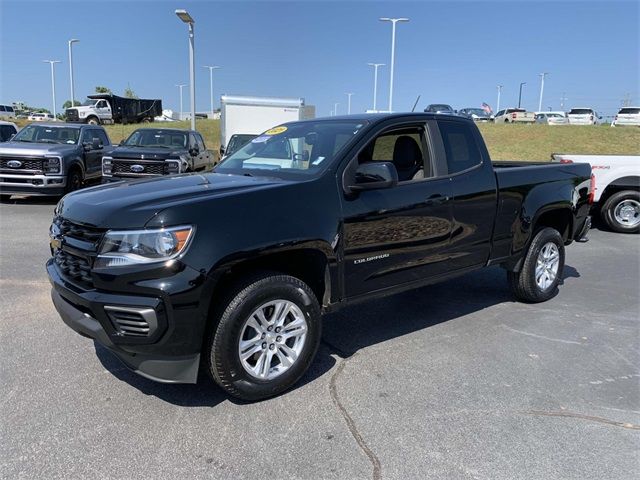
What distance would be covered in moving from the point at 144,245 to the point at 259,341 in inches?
38.1

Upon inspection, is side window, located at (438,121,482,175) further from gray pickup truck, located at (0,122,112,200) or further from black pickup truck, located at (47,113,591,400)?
gray pickup truck, located at (0,122,112,200)

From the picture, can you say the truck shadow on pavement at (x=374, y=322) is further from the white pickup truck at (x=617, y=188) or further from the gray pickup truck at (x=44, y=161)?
the gray pickup truck at (x=44, y=161)

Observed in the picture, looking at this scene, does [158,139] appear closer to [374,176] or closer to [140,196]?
[140,196]

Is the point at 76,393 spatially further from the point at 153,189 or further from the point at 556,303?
the point at 556,303

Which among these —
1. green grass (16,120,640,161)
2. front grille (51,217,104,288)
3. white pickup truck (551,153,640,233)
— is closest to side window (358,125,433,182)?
front grille (51,217,104,288)

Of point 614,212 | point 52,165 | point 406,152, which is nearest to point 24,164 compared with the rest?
point 52,165

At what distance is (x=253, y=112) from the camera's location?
57.9ft

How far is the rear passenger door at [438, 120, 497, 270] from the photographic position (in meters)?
4.65

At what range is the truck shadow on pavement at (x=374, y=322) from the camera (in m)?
3.63

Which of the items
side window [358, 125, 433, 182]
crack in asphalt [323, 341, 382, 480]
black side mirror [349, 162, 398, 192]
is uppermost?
side window [358, 125, 433, 182]

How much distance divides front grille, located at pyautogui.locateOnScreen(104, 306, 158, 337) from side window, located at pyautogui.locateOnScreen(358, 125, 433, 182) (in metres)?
2.32

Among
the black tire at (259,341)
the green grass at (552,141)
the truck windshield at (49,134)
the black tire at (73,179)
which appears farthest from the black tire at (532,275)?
the green grass at (552,141)

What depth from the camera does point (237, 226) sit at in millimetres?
3215

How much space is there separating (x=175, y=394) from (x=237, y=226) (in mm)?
1284
